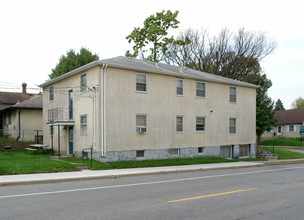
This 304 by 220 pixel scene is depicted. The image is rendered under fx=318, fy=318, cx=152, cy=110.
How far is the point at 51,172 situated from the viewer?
48.7 ft

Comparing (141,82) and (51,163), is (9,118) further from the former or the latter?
(51,163)

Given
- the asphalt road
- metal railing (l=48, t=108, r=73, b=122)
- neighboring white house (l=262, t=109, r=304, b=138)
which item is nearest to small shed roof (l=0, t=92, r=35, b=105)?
metal railing (l=48, t=108, r=73, b=122)

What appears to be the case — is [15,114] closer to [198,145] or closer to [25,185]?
[198,145]

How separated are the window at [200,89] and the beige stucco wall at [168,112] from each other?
342 mm

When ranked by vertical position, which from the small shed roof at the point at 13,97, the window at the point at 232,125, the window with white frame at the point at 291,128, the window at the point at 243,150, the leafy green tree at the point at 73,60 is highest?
the leafy green tree at the point at 73,60

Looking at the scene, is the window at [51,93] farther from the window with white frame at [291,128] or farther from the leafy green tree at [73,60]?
the window with white frame at [291,128]

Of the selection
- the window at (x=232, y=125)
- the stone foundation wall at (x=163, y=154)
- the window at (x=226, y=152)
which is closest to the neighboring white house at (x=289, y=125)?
the window at (x=232, y=125)

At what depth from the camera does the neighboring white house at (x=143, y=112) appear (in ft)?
63.3

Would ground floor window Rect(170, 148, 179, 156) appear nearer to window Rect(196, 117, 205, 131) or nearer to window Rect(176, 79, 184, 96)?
window Rect(196, 117, 205, 131)

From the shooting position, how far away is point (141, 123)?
68.4 ft

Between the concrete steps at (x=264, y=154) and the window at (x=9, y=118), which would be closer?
the concrete steps at (x=264, y=154)

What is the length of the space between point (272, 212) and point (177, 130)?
1505cm

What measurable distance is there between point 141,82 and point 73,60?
2230cm

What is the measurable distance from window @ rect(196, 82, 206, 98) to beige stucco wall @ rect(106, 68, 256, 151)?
1.12 ft
